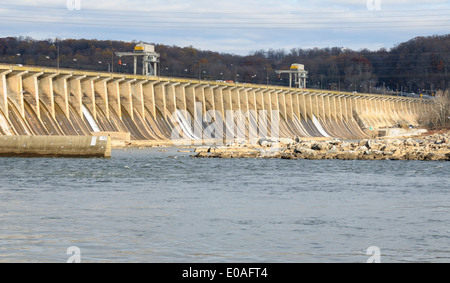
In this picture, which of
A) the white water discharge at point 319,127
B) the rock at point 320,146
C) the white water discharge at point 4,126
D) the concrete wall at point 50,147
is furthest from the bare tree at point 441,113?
the concrete wall at point 50,147

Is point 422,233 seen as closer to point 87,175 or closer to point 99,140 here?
point 87,175

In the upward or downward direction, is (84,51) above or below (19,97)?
→ above

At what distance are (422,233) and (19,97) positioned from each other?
59814 mm

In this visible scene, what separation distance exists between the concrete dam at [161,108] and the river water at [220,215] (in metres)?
32.0

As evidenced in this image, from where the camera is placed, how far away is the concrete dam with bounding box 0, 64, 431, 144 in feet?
247

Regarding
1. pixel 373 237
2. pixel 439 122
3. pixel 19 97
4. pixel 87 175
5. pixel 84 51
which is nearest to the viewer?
pixel 373 237

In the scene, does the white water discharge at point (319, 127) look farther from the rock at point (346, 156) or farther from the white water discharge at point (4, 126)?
the white water discharge at point (4, 126)

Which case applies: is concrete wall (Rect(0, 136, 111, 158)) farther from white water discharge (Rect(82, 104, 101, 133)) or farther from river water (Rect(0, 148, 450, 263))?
white water discharge (Rect(82, 104, 101, 133))

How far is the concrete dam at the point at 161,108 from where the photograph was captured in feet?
247

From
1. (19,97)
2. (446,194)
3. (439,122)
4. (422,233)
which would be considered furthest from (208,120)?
(422,233)

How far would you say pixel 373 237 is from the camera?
19.4m
